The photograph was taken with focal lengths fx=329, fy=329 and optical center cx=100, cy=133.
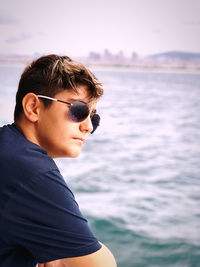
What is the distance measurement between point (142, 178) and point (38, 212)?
18.9 feet

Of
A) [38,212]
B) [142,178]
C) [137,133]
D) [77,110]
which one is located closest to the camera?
[38,212]

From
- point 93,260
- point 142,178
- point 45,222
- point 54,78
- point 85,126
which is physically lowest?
point 142,178

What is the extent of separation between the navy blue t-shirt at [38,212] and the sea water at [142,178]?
0.52 m

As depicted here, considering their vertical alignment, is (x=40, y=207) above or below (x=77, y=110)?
below

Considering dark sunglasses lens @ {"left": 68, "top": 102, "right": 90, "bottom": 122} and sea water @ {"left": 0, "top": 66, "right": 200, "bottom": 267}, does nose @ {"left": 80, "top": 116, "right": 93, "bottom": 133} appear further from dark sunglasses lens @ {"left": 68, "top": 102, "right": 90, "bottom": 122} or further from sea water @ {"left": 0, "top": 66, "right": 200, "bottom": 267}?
sea water @ {"left": 0, "top": 66, "right": 200, "bottom": 267}

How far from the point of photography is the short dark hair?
3.19 ft

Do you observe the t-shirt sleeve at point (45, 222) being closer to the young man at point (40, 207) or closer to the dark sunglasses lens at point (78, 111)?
the young man at point (40, 207)

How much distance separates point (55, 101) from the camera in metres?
0.98

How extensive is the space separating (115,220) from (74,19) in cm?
1346

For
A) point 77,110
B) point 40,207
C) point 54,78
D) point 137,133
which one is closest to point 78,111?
point 77,110

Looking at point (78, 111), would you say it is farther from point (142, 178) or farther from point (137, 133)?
point (137, 133)

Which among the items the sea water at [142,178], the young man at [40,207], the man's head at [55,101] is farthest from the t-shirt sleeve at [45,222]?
the sea water at [142,178]

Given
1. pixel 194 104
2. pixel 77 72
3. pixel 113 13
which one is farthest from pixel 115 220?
pixel 113 13

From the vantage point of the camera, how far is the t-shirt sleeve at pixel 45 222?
78 centimetres
